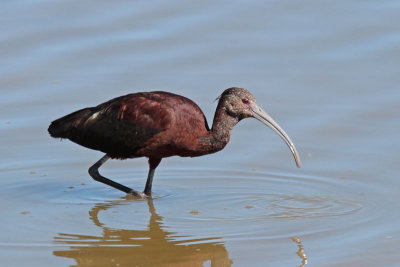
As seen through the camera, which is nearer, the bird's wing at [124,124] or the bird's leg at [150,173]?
the bird's wing at [124,124]

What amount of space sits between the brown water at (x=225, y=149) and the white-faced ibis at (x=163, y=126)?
51 cm

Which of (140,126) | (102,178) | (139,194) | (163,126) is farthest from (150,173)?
(163,126)

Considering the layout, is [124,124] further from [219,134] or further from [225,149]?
[225,149]

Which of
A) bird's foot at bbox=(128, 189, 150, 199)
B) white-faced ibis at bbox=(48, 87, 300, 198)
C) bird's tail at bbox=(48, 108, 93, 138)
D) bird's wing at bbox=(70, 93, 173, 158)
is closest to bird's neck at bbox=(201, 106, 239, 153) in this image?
white-faced ibis at bbox=(48, 87, 300, 198)

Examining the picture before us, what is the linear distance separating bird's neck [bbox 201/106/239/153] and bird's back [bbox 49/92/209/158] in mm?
93

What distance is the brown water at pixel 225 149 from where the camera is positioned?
26.9 feet

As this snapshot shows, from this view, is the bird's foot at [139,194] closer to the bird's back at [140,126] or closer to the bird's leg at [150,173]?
the bird's leg at [150,173]

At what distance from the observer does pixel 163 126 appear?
30.1 ft

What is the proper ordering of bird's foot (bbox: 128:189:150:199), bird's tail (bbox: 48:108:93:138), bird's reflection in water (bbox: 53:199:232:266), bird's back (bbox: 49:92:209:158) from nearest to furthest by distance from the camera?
1. bird's reflection in water (bbox: 53:199:232:266)
2. bird's back (bbox: 49:92:209:158)
3. bird's foot (bbox: 128:189:150:199)
4. bird's tail (bbox: 48:108:93:138)

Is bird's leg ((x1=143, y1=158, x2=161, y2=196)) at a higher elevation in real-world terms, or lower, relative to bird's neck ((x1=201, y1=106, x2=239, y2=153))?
lower

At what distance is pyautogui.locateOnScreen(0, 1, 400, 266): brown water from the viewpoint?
26.9ft

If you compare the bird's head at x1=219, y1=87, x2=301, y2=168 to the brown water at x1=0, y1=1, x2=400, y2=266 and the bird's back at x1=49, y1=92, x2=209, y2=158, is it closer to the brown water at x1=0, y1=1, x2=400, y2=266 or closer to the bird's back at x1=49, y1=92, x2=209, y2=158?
the bird's back at x1=49, y1=92, x2=209, y2=158

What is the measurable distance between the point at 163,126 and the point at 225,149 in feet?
6.47

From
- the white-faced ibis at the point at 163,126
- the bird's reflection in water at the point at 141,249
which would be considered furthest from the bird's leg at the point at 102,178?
the bird's reflection in water at the point at 141,249
